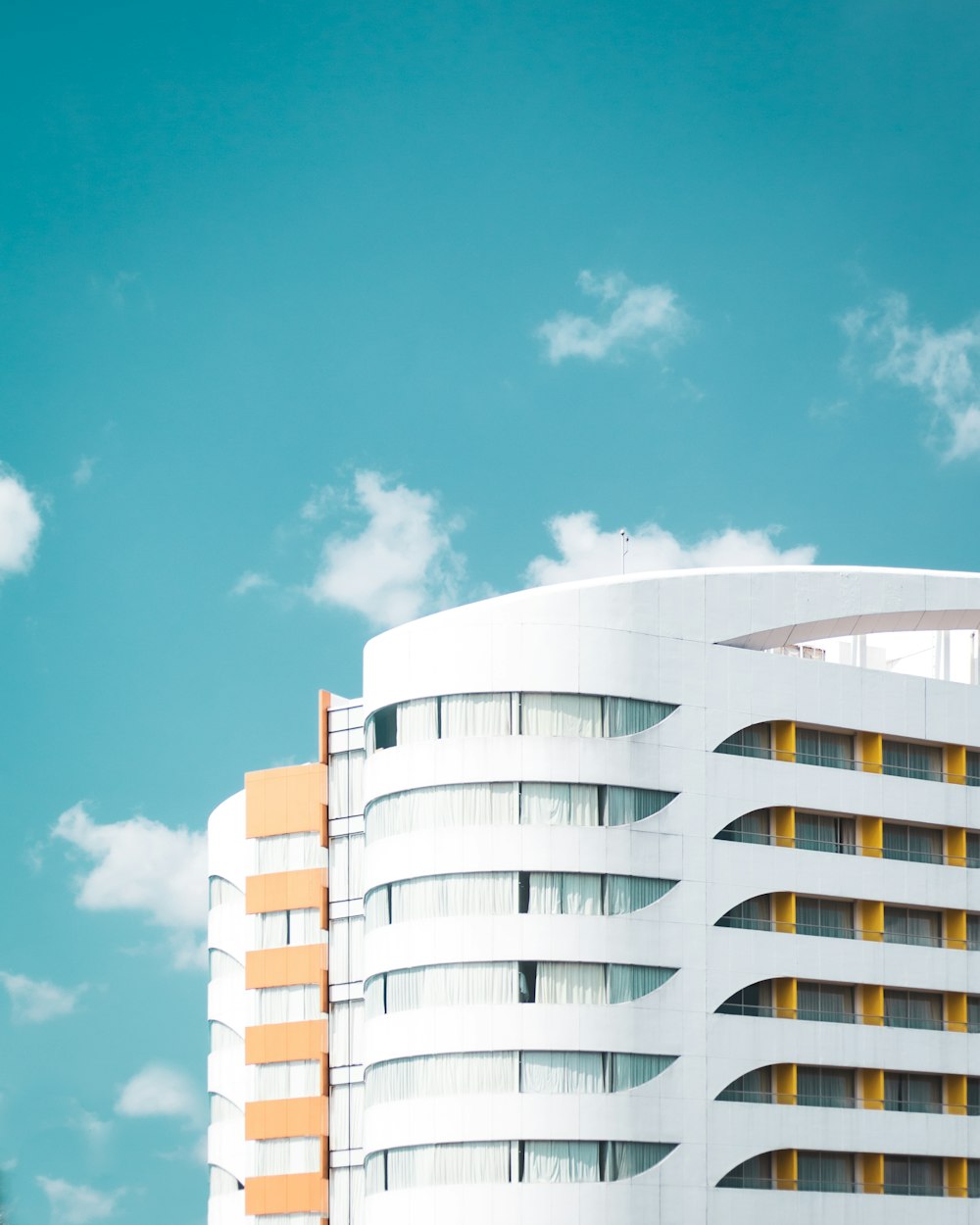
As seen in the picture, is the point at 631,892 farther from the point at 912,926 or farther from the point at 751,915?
the point at 912,926

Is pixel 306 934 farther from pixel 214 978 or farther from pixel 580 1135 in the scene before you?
pixel 580 1135

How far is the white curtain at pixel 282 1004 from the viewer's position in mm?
75125

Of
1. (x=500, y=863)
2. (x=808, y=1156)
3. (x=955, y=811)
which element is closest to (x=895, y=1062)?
(x=808, y=1156)

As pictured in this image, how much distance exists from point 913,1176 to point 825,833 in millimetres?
11300

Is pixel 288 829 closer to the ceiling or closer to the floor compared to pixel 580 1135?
closer to the ceiling

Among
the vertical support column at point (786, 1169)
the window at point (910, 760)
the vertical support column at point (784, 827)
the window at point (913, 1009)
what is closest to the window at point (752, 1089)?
the vertical support column at point (786, 1169)

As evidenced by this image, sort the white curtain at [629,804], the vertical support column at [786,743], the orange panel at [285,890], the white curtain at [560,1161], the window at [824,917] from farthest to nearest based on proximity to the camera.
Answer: the orange panel at [285,890]
the vertical support column at [786,743]
the window at [824,917]
the white curtain at [629,804]
the white curtain at [560,1161]

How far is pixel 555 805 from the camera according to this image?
61406 mm

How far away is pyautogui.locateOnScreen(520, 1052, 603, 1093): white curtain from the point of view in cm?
5953

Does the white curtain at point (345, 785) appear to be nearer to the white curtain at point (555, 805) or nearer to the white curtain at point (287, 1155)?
the white curtain at point (287, 1155)

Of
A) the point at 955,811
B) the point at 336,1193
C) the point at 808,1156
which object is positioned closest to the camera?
the point at 808,1156

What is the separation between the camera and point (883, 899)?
65.4m

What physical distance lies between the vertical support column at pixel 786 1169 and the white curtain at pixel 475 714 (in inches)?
615

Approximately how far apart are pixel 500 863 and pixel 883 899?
13.4 meters
